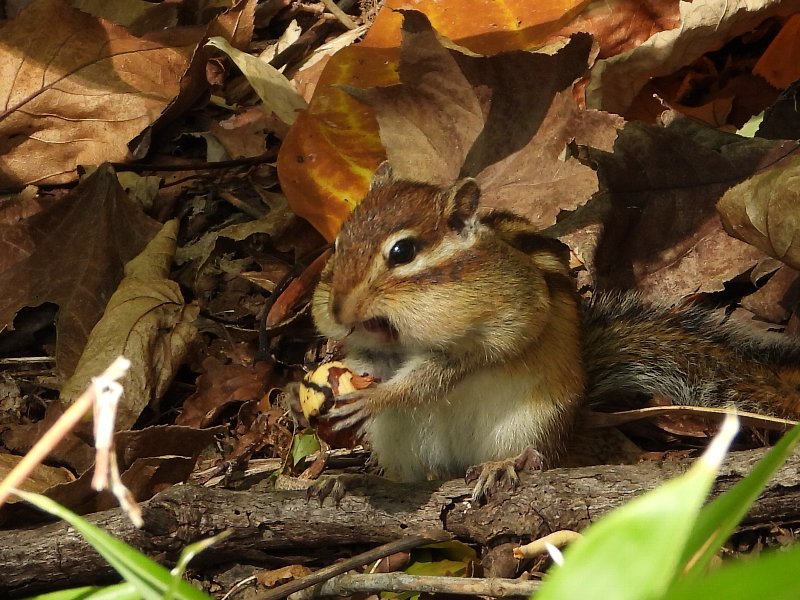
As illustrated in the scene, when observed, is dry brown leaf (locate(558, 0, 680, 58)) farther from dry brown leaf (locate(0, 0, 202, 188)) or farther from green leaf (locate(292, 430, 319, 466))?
green leaf (locate(292, 430, 319, 466))

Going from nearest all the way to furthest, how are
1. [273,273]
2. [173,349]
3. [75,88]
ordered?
[173,349] < [273,273] < [75,88]

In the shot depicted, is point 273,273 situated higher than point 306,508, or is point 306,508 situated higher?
point 273,273

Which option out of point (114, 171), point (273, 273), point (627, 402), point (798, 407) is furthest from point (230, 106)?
point (798, 407)

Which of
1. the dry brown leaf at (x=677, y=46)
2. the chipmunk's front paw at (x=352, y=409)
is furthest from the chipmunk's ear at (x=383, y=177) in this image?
the dry brown leaf at (x=677, y=46)

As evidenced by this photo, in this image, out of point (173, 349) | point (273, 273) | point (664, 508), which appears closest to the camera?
point (664, 508)

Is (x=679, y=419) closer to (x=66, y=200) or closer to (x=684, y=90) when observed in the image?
(x=684, y=90)

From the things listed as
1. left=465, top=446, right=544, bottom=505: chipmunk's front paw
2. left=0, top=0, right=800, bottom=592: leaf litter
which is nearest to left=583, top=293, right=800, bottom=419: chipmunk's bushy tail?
left=0, top=0, right=800, bottom=592: leaf litter

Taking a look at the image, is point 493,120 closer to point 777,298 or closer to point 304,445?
point 777,298

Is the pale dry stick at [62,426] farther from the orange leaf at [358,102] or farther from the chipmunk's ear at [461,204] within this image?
the orange leaf at [358,102]
